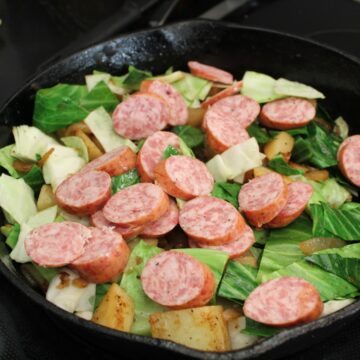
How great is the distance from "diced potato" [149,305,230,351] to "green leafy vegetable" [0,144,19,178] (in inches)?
30.3

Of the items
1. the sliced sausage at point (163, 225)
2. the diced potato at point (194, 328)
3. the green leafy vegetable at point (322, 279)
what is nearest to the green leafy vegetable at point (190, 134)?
the sliced sausage at point (163, 225)

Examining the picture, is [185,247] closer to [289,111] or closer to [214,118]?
[214,118]

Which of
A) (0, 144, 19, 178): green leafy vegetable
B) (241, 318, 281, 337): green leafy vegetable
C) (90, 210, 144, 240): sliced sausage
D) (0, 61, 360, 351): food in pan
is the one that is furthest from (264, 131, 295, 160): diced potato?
(0, 144, 19, 178): green leafy vegetable

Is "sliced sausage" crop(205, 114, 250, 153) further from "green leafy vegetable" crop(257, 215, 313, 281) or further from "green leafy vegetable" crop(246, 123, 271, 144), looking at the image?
"green leafy vegetable" crop(257, 215, 313, 281)

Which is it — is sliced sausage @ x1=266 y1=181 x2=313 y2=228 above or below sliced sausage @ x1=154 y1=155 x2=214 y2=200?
below

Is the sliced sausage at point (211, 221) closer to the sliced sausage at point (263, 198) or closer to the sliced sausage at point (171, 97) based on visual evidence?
the sliced sausage at point (263, 198)

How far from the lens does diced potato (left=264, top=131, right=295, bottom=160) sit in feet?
6.57

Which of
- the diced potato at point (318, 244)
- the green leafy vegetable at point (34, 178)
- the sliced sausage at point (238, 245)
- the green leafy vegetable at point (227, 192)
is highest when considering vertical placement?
the green leafy vegetable at point (34, 178)

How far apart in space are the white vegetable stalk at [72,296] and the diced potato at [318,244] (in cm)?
62

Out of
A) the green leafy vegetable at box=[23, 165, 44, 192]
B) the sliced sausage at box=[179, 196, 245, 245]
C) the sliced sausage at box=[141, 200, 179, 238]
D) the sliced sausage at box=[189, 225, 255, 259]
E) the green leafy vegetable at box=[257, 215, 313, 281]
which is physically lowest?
the green leafy vegetable at box=[257, 215, 313, 281]

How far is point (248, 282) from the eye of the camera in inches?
62.7

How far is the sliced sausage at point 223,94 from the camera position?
7.11 feet

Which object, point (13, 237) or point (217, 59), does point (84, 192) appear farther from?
point (217, 59)

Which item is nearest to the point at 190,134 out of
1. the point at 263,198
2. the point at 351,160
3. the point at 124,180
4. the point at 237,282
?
the point at 124,180
